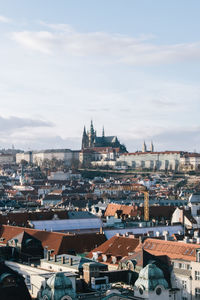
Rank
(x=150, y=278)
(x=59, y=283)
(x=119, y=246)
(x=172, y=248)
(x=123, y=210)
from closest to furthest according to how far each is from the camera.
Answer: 1. (x=59, y=283)
2. (x=150, y=278)
3. (x=172, y=248)
4. (x=119, y=246)
5. (x=123, y=210)

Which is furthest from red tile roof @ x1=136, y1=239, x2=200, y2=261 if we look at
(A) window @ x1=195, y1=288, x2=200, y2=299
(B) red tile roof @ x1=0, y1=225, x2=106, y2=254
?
(B) red tile roof @ x1=0, y1=225, x2=106, y2=254

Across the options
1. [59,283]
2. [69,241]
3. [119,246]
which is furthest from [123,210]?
[59,283]

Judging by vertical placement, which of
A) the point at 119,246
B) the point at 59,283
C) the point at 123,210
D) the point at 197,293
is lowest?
the point at 197,293

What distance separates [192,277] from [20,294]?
1222 cm

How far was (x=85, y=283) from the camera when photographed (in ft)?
133

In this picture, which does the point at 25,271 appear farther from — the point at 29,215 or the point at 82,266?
the point at 29,215

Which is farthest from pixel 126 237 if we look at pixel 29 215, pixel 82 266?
pixel 29 215

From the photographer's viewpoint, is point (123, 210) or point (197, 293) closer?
point (197, 293)

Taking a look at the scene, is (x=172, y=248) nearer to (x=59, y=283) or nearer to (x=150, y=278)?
(x=150, y=278)

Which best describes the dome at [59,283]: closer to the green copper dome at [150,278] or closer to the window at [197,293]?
the green copper dome at [150,278]

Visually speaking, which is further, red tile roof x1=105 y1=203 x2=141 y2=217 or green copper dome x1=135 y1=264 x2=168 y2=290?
red tile roof x1=105 y1=203 x2=141 y2=217

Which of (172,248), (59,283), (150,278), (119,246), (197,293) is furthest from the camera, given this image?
(119,246)

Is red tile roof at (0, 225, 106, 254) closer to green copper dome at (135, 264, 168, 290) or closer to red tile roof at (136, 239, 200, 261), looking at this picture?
red tile roof at (136, 239, 200, 261)

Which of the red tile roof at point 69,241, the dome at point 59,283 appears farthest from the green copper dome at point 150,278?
the red tile roof at point 69,241
